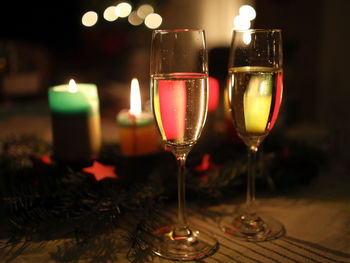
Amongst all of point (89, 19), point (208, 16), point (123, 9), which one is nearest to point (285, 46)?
point (208, 16)

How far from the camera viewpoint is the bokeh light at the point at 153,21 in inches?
199

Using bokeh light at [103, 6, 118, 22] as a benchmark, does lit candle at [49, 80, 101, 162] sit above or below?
below

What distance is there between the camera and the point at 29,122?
1.77 m

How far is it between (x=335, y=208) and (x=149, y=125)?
488 mm

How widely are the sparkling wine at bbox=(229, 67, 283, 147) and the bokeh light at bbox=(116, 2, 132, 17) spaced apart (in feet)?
14.3

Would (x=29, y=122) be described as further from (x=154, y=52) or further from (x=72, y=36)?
(x=72, y=36)

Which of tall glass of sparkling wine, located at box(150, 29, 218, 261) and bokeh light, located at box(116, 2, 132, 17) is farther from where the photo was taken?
bokeh light, located at box(116, 2, 132, 17)

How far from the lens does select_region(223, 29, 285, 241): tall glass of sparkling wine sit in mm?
739

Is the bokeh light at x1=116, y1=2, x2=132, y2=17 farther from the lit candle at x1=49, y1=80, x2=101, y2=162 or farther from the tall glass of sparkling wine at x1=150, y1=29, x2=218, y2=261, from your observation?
the tall glass of sparkling wine at x1=150, y1=29, x2=218, y2=261

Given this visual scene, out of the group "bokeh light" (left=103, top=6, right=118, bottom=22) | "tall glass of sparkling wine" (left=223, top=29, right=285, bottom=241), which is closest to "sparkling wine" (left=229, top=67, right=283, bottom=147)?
"tall glass of sparkling wine" (left=223, top=29, right=285, bottom=241)

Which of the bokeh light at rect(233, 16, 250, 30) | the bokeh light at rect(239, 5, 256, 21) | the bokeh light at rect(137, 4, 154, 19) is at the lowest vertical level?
the bokeh light at rect(233, 16, 250, 30)

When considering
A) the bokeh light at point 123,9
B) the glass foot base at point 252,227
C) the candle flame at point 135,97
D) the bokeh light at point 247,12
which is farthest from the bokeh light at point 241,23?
the glass foot base at point 252,227

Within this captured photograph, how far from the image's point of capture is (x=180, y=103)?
672mm

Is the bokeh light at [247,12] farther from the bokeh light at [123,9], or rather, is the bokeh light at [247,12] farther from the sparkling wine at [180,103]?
the sparkling wine at [180,103]
